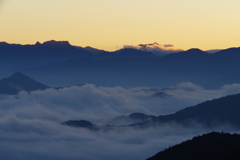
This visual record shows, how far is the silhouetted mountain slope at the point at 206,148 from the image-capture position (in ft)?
447

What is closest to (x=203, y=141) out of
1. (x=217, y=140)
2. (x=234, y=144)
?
(x=217, y=140)

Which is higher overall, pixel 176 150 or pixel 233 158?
pixel 176 150

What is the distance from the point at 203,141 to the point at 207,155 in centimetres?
1314

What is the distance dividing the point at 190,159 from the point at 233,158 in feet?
93.2

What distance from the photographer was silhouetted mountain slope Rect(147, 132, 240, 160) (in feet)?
447

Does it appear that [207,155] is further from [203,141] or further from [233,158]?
[233,158]

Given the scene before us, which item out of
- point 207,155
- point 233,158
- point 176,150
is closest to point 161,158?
point 176,150

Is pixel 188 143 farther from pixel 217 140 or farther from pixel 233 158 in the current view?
pixel 233 158

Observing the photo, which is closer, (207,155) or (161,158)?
(207,155)

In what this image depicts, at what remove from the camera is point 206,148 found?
14450 cm

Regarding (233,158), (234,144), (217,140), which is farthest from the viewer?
(217,140)

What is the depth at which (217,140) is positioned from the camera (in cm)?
14700

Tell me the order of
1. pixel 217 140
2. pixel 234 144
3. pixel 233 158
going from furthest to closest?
1. pixel 217 140
2. pixel 234 144
3. pixel 233 158

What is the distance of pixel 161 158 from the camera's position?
152250 millimetres
